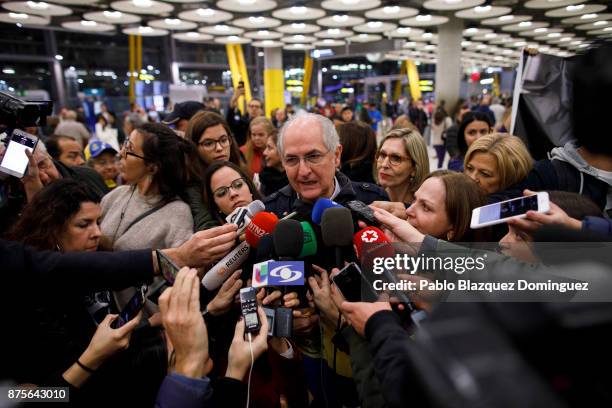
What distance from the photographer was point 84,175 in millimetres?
2699

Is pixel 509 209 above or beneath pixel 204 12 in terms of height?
beneath

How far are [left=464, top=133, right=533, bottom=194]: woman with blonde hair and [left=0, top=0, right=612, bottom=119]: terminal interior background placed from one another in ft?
3.35

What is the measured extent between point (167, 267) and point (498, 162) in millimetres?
1759

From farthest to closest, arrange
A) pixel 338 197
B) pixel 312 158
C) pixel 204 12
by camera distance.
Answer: pixel 204 12
pixel 338 197
pixel 312 158

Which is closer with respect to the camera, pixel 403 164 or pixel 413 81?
pixel 403 164

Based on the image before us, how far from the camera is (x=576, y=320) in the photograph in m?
0.44

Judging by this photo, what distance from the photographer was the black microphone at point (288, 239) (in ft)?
4.02

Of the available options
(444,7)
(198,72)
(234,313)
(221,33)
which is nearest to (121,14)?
(221,33)

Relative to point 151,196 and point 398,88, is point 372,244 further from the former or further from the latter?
point 398,88

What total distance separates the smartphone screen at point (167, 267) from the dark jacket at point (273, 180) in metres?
1.84

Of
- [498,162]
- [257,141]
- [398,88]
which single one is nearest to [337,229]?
[498,162]

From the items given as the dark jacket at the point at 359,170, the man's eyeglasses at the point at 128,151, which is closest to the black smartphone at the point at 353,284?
the man's eyeglasses at the point at 128,151

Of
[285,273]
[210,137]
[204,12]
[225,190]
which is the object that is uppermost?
[204,12]

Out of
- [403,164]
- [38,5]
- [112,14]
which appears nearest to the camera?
[403,164]
